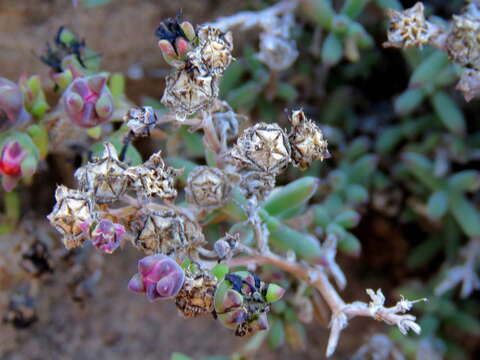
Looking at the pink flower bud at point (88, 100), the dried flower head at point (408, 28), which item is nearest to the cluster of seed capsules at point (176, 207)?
the pink flower bud at point (88, 100)

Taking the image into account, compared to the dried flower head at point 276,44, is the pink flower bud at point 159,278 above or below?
below

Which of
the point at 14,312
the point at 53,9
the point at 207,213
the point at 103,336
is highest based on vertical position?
Answer: the point at 53,9

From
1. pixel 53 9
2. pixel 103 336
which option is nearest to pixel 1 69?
pixel 53 9

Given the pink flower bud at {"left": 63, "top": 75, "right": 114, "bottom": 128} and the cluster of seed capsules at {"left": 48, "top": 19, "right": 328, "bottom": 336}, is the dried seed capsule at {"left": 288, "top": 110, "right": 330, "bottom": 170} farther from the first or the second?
the pink flower bud at {"left": 63, "top": 75, "right": 114, "bottom": 128}

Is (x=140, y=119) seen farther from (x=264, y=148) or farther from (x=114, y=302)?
(x=114, y=302)

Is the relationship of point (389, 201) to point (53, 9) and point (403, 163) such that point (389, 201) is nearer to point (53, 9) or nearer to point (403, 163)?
point (403, 163)

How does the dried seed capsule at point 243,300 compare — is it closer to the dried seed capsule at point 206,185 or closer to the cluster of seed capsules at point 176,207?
the cluster of seed capsules at point 176,207

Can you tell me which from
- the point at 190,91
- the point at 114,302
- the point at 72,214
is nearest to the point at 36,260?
the point at 114,302
